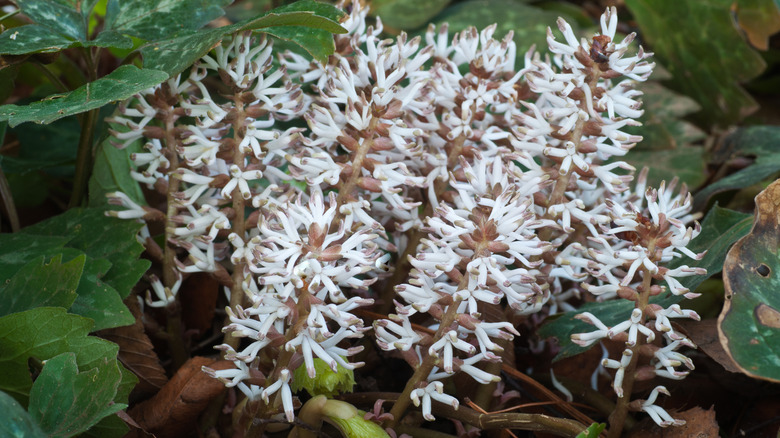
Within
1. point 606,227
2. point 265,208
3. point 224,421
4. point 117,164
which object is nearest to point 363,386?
point 224,421

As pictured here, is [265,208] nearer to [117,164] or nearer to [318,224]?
[318,224]

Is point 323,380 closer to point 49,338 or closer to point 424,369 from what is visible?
point 424,369

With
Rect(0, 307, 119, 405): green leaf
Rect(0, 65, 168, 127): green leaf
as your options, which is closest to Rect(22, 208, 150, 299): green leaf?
Rect(0, 307, 119, 405): green leaf

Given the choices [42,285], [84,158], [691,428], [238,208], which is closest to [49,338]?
[42,285]

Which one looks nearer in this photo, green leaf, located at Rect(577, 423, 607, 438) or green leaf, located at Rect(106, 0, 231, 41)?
green leaf, located at Rect(577, 423, 607, 438)

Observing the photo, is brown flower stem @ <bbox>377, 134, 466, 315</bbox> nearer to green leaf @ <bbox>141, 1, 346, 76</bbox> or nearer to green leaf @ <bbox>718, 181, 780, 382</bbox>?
green leaf @ <bbox>141, 1, 346, 76</bbox>

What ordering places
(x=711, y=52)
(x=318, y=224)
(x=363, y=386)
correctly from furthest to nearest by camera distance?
(x=711, y=52), (x=363, y=386), (x=318, y=224)
